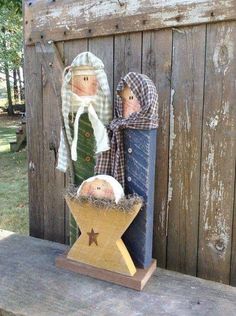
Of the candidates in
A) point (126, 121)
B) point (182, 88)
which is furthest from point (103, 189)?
point (182, 88)

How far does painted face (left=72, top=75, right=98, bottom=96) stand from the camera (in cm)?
138

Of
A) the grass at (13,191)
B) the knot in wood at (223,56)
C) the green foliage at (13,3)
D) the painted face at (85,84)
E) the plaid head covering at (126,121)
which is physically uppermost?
the green foliage at (13,3)

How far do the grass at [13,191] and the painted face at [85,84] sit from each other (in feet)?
5.31

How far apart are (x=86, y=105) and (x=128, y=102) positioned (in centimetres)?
17

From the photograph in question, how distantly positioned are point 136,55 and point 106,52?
149 mm

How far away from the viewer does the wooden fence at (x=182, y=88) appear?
133 cm

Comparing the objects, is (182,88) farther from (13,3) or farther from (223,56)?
(13,3)

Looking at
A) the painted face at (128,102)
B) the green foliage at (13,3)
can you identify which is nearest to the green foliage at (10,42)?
the green foliage at (13,3)

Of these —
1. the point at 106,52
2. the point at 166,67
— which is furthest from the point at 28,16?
the point at 166,67

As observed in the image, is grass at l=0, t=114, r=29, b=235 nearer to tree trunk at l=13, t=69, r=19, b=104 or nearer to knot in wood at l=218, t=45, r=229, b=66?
knot in wood at l=218, t=45, r=229, b=66

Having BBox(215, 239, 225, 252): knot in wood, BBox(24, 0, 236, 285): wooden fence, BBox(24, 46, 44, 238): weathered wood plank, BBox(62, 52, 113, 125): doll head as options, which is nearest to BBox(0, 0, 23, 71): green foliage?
BBox(24, 46, 44, 238): weathered wood plank

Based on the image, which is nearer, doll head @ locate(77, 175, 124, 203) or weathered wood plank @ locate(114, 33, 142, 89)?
doll head @ locate(77, 175, 124, 203)

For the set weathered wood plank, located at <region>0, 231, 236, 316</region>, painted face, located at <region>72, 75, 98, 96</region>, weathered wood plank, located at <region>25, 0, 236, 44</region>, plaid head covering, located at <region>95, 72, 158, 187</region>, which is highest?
weathered wood plank, located at <region>25, 0, 236, 44</region>

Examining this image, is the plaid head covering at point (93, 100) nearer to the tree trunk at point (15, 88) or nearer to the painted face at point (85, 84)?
the painted face at point (85, 84)
